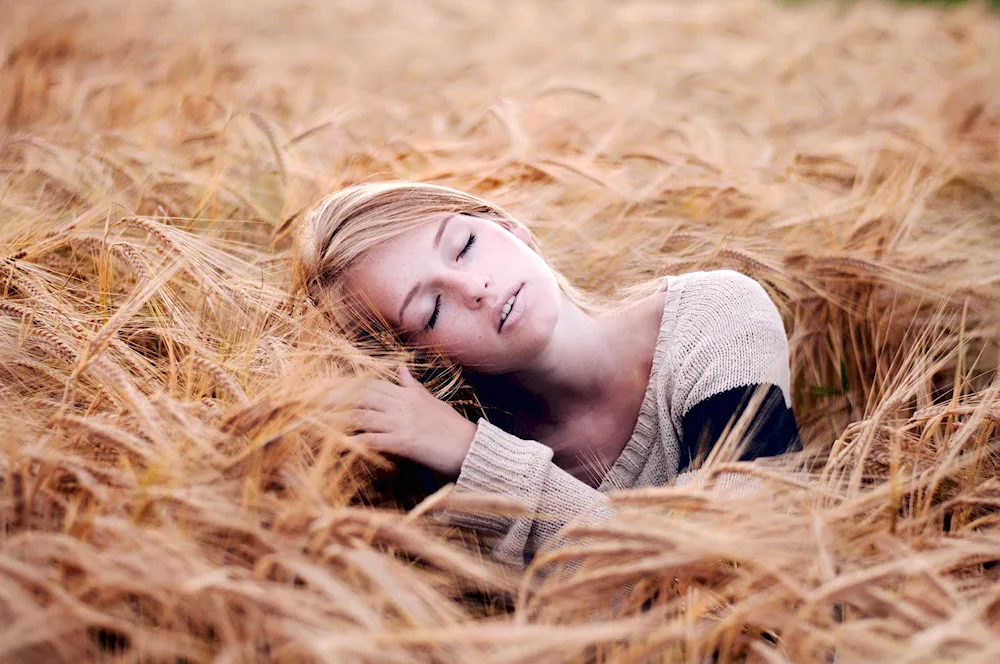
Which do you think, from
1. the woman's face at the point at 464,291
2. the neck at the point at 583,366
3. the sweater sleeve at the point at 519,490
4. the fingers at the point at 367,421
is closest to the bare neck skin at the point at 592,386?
the neck at the point at 583,366

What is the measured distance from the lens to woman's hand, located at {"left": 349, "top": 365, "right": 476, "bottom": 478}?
129 cm

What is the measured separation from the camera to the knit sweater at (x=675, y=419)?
1323 millimetres

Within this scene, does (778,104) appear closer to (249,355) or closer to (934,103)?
(934,103)

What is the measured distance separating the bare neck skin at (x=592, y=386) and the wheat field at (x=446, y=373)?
0.15 m

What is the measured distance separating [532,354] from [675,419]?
0.94 feet

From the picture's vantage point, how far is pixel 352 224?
1.50 meters

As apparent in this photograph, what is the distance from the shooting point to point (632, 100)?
293 centimetres

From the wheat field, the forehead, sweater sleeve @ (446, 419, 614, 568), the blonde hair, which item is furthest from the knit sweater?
the blonde hair

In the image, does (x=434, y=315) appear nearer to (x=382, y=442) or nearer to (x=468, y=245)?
(x=468, y=245)

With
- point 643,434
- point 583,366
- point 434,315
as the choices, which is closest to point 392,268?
point 434,315

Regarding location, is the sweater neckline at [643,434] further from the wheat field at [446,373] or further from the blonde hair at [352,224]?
the blonde hair at [352,224]

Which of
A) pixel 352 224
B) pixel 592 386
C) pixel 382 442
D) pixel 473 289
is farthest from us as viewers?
pixel 592 386

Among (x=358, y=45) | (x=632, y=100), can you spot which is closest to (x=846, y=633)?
(x=632, y=100)

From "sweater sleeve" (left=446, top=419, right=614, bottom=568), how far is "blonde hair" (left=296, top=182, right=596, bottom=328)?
13.7 inches
